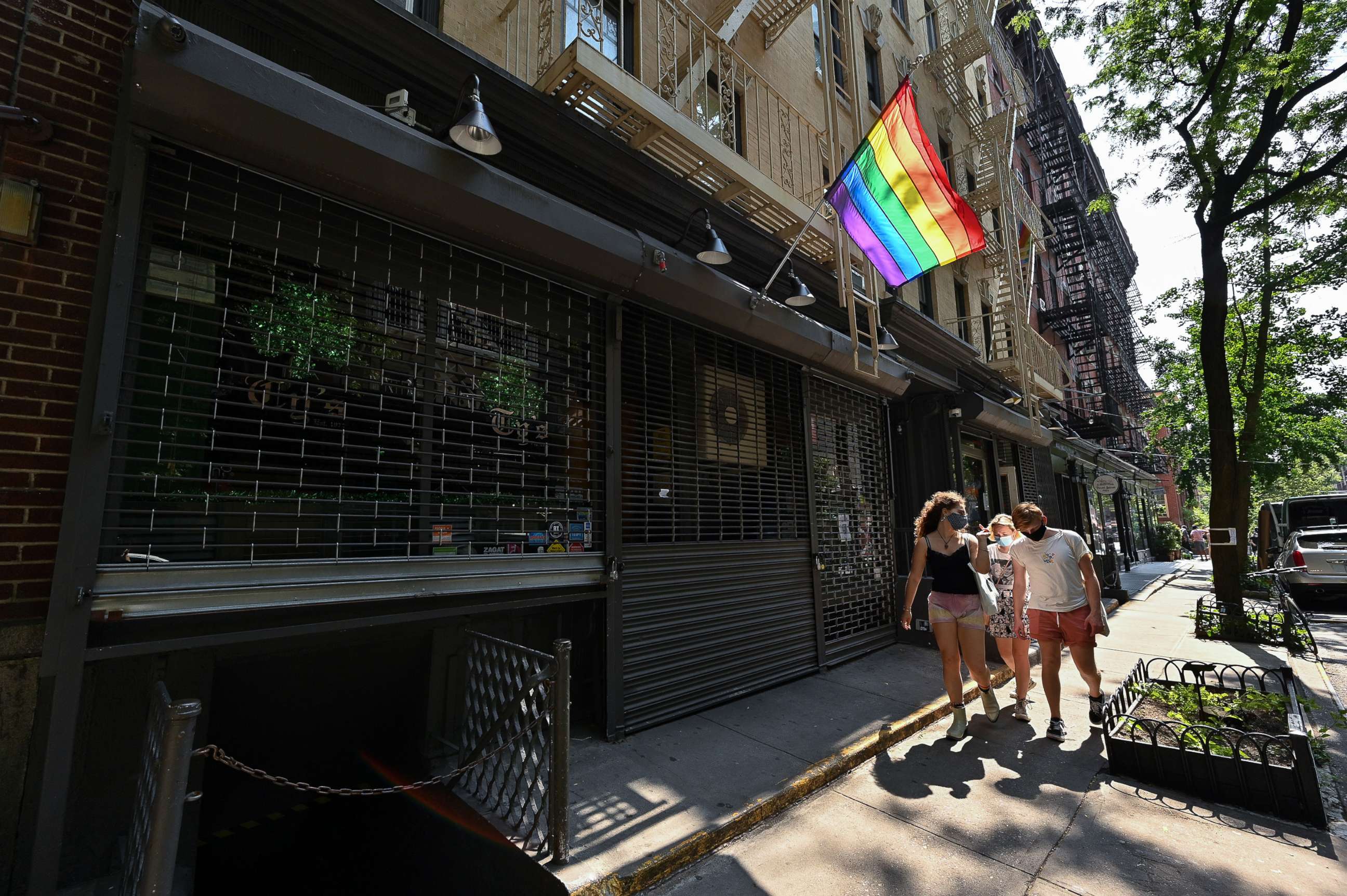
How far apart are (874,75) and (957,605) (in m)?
11.0

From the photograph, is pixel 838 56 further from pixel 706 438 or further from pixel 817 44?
pixel 706 438

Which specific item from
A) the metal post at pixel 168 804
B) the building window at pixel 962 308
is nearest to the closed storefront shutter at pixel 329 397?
the metal post at pixel 168 804

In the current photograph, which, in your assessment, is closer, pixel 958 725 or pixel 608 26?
pixel 958 725

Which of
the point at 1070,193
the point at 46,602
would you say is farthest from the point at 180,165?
the point at 1070,193

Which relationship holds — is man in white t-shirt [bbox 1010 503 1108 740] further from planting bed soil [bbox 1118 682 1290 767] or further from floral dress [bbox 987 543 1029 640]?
planting bed soil [bbox 1118 682 1290 767]

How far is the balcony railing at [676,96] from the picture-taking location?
4922 mm

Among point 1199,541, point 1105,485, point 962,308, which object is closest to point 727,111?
point 962,308

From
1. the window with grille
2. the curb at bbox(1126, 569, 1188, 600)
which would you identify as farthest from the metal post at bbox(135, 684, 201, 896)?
the curb at bbox(1126, 569, 1188, 600)

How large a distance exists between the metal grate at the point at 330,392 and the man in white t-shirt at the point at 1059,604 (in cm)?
402

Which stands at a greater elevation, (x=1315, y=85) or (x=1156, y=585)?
(x=1315, y=85)

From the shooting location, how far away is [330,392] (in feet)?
13.1

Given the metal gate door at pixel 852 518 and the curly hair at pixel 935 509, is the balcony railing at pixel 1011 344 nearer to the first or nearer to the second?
the metal gate door at pixel 852 518

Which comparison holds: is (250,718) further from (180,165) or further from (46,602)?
(180,165)

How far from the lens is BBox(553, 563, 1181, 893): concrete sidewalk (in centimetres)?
331
